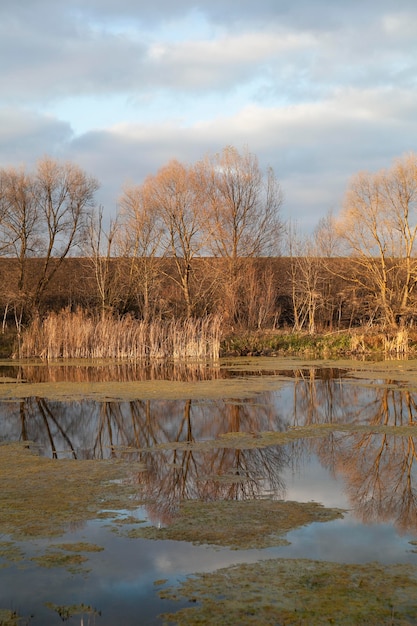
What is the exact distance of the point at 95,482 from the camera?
700 cm

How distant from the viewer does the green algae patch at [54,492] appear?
5633 mm

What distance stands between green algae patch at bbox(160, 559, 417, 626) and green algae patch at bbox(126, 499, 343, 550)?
541mm

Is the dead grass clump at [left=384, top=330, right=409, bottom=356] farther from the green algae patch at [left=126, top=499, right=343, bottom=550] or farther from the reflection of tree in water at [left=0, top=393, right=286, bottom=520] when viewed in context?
the green algae patch at [left=126, top=499, right=343, bottom=550]

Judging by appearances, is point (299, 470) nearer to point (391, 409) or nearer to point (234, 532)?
point (234, 532)

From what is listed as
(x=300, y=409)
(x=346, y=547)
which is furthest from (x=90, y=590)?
(x=300, y=409)

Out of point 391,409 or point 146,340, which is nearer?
point 391,409

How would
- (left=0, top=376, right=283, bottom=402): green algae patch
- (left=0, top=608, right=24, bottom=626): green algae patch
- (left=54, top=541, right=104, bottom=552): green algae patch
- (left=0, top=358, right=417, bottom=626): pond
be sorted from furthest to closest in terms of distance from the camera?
(left=0, top=376, right=283, bottom=402): green algae patch < (left=54, top=541, right=104, bottom=552): green algae patch < (left=0, top=358, right=417, bottom=626): pond < (left=0, top=608, right=24, bottom=626): green algae patch

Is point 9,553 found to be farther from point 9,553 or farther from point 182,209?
point 182,209

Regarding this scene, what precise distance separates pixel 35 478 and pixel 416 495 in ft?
13.0

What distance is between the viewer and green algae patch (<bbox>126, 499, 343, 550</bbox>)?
5305 mm

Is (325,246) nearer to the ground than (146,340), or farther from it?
farther from it

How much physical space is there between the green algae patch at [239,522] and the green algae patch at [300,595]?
54 centimetres

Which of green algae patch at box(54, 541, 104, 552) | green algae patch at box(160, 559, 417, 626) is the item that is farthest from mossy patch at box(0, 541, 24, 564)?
green algae patch at box(160, 559, 417, 626)

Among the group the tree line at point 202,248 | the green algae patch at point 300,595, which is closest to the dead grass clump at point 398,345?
the tree line at point 202,248
